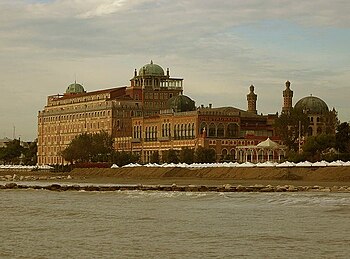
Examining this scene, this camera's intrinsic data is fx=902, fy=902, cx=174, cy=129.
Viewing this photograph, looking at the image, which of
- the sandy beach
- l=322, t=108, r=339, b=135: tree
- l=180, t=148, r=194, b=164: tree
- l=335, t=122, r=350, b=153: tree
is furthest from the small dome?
l=335, t=122, r=350, b=153: tree

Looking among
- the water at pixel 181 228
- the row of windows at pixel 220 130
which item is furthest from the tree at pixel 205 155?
the water at pixel 181 228

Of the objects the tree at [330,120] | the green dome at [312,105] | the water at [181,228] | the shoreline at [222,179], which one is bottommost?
the water at [181,228]

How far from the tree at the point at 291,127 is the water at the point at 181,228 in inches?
3923

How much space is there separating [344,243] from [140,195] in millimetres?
43247

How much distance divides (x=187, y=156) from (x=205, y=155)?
10.3 feet

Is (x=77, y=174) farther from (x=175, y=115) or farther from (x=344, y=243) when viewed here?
(x=344, y=243)

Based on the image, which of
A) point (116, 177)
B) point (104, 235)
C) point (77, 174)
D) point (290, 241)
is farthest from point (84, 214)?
point (77, 174)

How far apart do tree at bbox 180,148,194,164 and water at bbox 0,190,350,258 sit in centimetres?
8647

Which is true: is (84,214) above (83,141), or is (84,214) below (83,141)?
below

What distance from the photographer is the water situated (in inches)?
1378

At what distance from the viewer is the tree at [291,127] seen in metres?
168

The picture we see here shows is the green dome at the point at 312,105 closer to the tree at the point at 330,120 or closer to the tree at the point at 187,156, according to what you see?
the tree at the point at 330,120

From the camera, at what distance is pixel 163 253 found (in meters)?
34.4

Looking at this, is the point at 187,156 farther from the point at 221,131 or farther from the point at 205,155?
the point at 221,131
